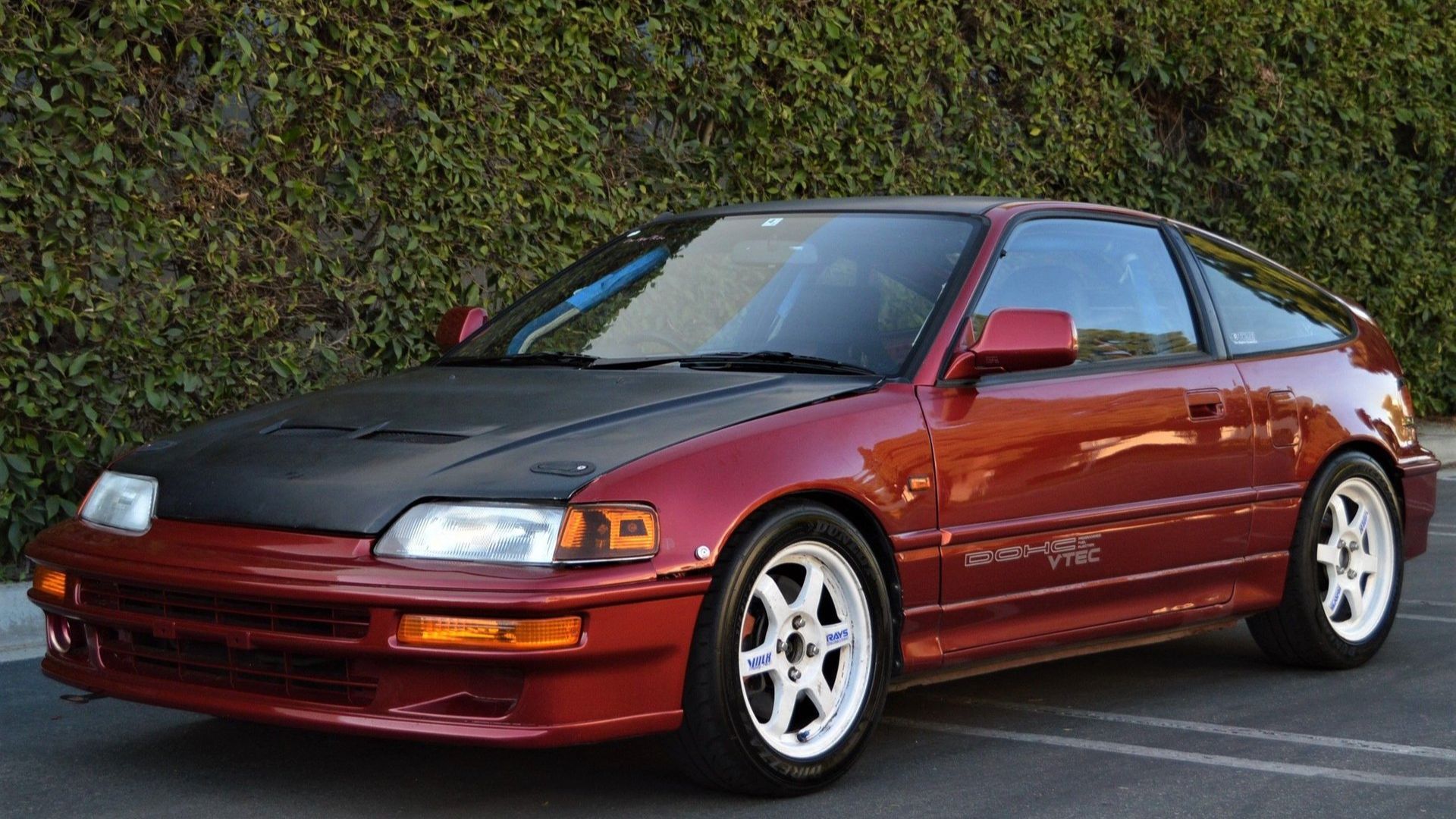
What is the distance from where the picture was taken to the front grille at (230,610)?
3922 mm

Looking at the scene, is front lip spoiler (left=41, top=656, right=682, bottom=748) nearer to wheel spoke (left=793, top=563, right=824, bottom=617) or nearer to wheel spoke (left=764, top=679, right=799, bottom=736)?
wheel spoke (left=764, top=679, right=799, bottom=736)

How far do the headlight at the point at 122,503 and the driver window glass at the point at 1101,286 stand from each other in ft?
7.19

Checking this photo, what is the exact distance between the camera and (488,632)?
3818 millimetres

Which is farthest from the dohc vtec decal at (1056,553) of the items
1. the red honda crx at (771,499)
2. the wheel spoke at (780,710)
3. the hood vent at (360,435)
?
the hood vent at (360,435)

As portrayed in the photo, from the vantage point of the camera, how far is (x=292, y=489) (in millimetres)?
4125

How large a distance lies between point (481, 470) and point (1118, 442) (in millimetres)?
1991

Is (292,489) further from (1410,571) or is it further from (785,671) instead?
(1410,571)

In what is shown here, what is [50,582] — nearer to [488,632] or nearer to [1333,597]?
[488,632]

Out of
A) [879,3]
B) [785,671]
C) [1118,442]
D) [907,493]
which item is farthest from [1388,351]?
[879,3]

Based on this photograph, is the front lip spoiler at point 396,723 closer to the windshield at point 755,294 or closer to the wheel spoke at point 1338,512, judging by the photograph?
the windshield at point 755,294

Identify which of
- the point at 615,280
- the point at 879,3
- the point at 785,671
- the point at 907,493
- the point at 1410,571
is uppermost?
the point at 879,3

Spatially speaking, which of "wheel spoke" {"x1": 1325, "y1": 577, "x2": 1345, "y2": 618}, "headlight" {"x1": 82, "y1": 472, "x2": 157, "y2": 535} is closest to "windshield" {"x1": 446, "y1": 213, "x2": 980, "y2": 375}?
"headlight" {"x1": 82, "y1": 472, "x2": 157, "y2": 535}

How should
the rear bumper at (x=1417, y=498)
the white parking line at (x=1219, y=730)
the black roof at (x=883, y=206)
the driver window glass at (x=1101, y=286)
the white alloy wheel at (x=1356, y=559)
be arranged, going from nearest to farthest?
1. the white parking line at (x=1219, y=730)
2. the driver window glass at (x=1101, y=286)
3. the black roof at (x=883, y=206)
4. the white alloy wheel at (x=1356, y=559)
5. the rear bumper at (x=1417, y=498)

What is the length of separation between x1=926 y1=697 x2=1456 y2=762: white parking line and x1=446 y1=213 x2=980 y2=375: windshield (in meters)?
1.26
